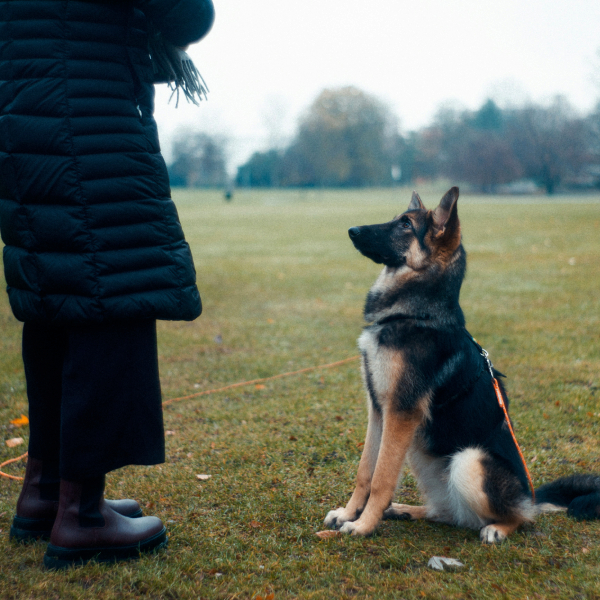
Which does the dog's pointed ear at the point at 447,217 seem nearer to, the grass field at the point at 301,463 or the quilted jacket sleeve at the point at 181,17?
the quilted jacket sleeve at the point at 181,17

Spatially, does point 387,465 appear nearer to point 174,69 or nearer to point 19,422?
point 174,69

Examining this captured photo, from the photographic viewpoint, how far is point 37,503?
2.75 meters

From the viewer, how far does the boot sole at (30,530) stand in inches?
109

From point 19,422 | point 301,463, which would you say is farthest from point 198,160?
point 301,463

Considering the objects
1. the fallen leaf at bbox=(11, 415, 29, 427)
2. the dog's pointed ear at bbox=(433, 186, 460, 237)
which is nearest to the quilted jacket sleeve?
the dog's pointed ear at bbox=(433, 186, 460, 237)

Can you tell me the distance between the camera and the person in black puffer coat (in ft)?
7.43

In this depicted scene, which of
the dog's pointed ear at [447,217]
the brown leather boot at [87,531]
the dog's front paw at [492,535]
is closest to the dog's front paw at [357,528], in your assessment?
the dog's front paw at [492,535]

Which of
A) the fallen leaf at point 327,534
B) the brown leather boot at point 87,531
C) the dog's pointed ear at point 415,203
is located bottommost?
the fallen leaf at point 327,534

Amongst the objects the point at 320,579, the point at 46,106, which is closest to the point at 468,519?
the point at 320,579

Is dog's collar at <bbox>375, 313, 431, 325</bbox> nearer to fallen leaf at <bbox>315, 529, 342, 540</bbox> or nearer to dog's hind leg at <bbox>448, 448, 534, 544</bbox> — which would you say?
dog's hind leg at <bbox>448, 448, 534, 544</bbox>

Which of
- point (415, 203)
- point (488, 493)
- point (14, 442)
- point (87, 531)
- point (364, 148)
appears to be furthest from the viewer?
point (364, 148)

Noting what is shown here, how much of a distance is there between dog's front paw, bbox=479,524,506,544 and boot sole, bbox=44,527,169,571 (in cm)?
160

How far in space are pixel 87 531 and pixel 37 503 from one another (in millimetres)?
388

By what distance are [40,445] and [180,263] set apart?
3.58 feet
